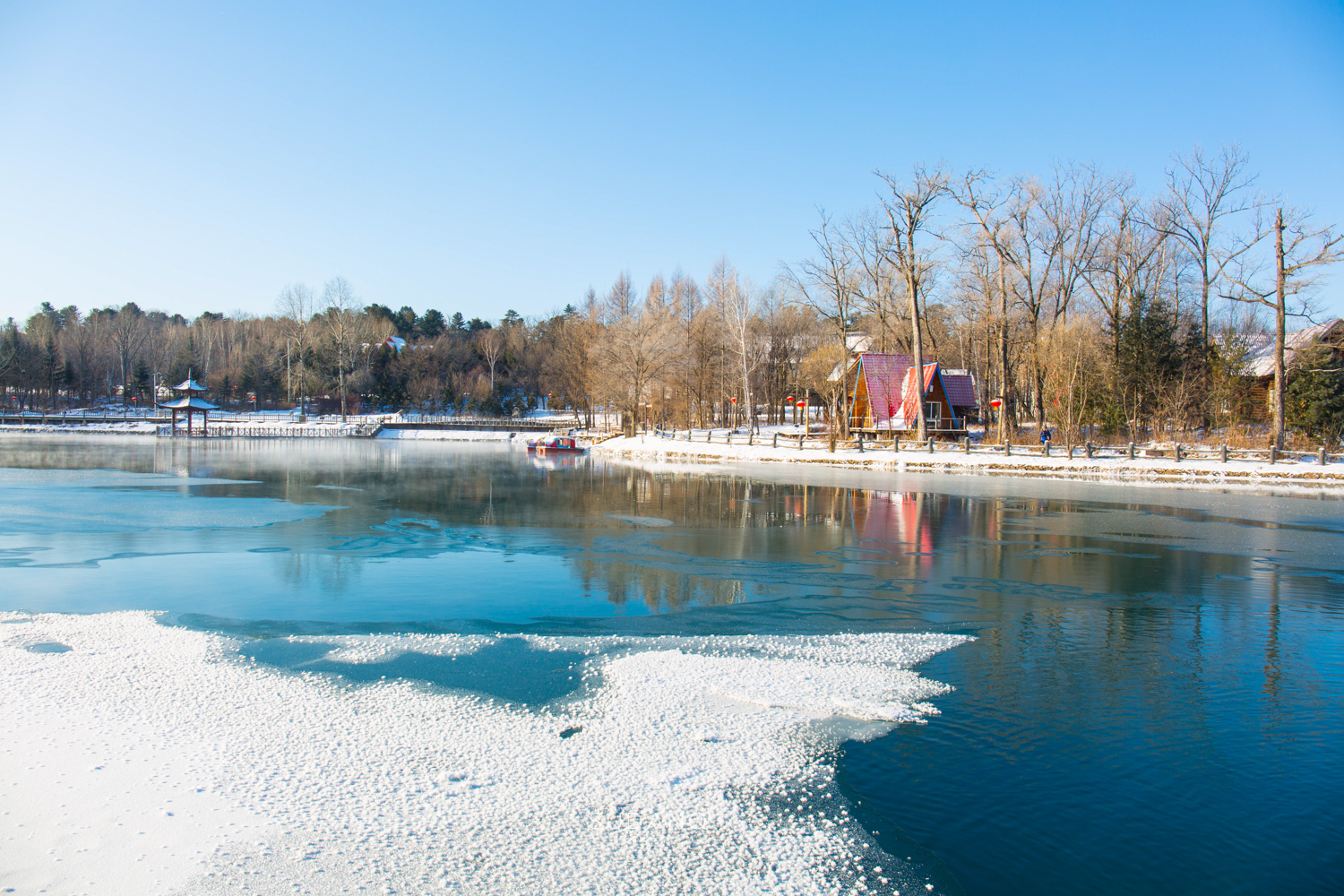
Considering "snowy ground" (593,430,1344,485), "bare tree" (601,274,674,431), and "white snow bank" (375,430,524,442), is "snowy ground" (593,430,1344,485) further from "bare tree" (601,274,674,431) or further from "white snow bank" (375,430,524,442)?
"white snow bank" (375,430,524,442)

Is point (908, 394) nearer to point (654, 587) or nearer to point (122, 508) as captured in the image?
point (122, 508)

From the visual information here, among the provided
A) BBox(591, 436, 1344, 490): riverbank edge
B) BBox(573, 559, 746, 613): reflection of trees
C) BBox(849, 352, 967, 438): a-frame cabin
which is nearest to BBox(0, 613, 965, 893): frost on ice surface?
BBox(573, 559, 746, 613): reflection of trees

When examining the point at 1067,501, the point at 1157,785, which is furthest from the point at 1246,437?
the point at 1157,785

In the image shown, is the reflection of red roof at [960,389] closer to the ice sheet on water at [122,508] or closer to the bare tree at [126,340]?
the ice sheet on water at [122,508]

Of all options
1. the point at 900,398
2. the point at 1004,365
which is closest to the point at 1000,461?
the point at 1004,365

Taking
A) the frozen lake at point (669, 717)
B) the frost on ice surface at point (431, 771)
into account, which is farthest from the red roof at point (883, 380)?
the frost on ice surface at point (431, 771)

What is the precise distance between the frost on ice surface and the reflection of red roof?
47506 mm

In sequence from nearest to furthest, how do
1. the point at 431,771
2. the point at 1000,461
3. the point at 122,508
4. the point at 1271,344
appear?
the point at 431,771 < the point at 122,508 < the point at 1000,461 < the point at 1271,344

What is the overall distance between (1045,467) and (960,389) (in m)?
22.8

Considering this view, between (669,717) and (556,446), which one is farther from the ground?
(556,446)

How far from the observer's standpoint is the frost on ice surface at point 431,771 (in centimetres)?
400

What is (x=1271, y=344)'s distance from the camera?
46.8 metres

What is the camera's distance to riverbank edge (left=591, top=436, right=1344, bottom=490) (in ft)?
86.7

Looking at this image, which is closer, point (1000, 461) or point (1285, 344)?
point (1000, 461)
